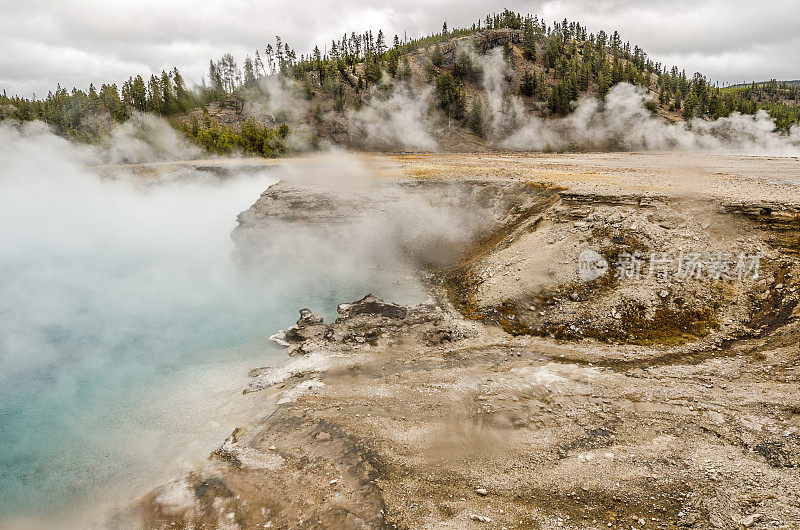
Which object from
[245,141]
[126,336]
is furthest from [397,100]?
[126,336]

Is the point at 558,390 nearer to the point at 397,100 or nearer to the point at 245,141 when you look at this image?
the point at 245,141

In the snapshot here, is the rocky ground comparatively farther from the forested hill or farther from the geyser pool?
the forested hill

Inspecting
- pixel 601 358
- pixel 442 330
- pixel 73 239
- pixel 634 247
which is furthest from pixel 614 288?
pixel 73 239

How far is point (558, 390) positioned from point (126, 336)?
48.2ft

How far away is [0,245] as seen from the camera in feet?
77.7

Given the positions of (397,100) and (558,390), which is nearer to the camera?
(558,390)

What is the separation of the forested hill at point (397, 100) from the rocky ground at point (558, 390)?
37.4 meters

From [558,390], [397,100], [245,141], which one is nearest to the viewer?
[558,390]

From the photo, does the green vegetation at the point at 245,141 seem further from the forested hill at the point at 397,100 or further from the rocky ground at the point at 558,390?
the rocky ground at the point at 558,390

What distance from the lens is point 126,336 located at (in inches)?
576

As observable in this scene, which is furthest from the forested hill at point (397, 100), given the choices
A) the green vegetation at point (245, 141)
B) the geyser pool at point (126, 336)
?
the geyser pool at point (126, 336)

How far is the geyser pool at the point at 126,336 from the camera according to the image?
9281 mm

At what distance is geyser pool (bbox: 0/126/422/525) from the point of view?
30.5 ft

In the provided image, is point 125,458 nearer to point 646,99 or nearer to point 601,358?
point 601,358
